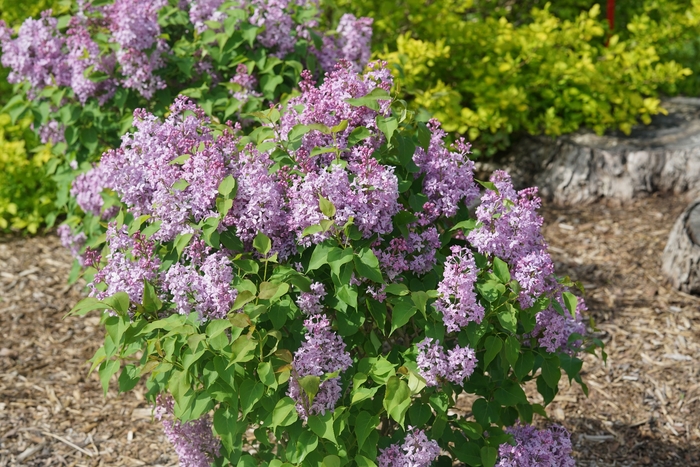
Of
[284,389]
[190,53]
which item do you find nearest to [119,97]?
[190,53]

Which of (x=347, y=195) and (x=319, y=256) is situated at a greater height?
(x=347, y=195)

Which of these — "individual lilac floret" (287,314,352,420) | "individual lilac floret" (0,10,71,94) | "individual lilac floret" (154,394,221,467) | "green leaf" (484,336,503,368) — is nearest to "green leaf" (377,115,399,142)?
"individual lilac floret" (287,314,352,420)

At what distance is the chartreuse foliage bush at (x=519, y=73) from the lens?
19.0 feet

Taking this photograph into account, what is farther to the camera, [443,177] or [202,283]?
[443,177]

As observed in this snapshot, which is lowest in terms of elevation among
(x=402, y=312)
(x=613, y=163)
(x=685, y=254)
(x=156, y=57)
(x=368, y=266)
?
(x=685, y=254)

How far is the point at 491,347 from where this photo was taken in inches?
99.2

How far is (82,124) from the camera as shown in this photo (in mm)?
4254

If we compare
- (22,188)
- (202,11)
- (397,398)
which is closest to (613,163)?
(202,11)

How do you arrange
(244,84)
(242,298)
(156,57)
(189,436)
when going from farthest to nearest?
(156,57), (244,84), (189,436), (242,298)

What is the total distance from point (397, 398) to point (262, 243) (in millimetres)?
611

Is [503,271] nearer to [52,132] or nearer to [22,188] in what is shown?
[52,132]

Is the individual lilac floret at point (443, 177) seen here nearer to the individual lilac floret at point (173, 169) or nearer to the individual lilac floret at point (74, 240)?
the individual lilac floret at point (173, 169)

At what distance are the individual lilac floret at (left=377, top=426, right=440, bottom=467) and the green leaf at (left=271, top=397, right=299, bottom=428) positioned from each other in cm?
34

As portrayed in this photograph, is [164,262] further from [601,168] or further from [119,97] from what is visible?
[601,168]
